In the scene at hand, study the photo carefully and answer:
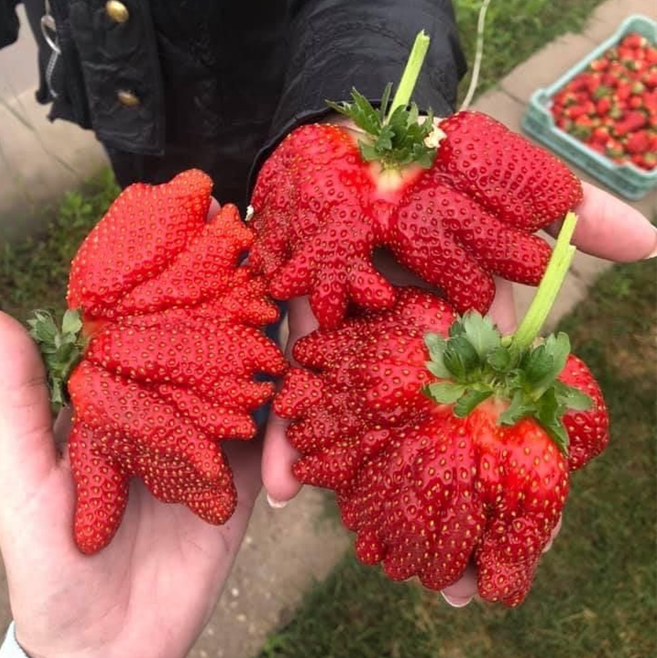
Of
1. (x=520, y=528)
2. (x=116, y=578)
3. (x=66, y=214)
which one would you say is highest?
(x=520, y=528)

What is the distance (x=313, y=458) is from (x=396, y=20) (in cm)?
87

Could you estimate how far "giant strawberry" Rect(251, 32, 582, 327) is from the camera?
1179 mm

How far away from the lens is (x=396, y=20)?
1545mm

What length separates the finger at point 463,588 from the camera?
1231 mm

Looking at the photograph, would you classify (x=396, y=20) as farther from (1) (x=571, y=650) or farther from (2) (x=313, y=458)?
(1) (x=571, y=650)

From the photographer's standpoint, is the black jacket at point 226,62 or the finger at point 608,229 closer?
the finger at point 608,229

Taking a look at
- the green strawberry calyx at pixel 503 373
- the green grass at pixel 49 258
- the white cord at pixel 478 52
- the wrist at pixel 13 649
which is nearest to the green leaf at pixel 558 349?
the green strawberry calyx at pixel 503 373

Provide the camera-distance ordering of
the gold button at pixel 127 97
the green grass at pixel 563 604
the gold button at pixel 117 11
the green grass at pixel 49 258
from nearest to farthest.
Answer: the gold button at pixel 117 11, the gold button at pixel 127 97, the green grass at pixel 563 604, the green grass at pixel 49 258

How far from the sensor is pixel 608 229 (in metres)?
1.36

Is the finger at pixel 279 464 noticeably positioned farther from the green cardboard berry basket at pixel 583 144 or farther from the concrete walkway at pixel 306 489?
the green cardboard berry basket at pixel 583 144

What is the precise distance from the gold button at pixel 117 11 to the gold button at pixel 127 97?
6.0 inches

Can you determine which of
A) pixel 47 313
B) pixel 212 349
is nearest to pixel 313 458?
pixel 212 349

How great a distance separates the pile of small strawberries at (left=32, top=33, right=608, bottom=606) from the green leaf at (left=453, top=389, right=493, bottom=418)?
0.14 feet

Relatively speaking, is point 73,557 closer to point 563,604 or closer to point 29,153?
point 563,604
